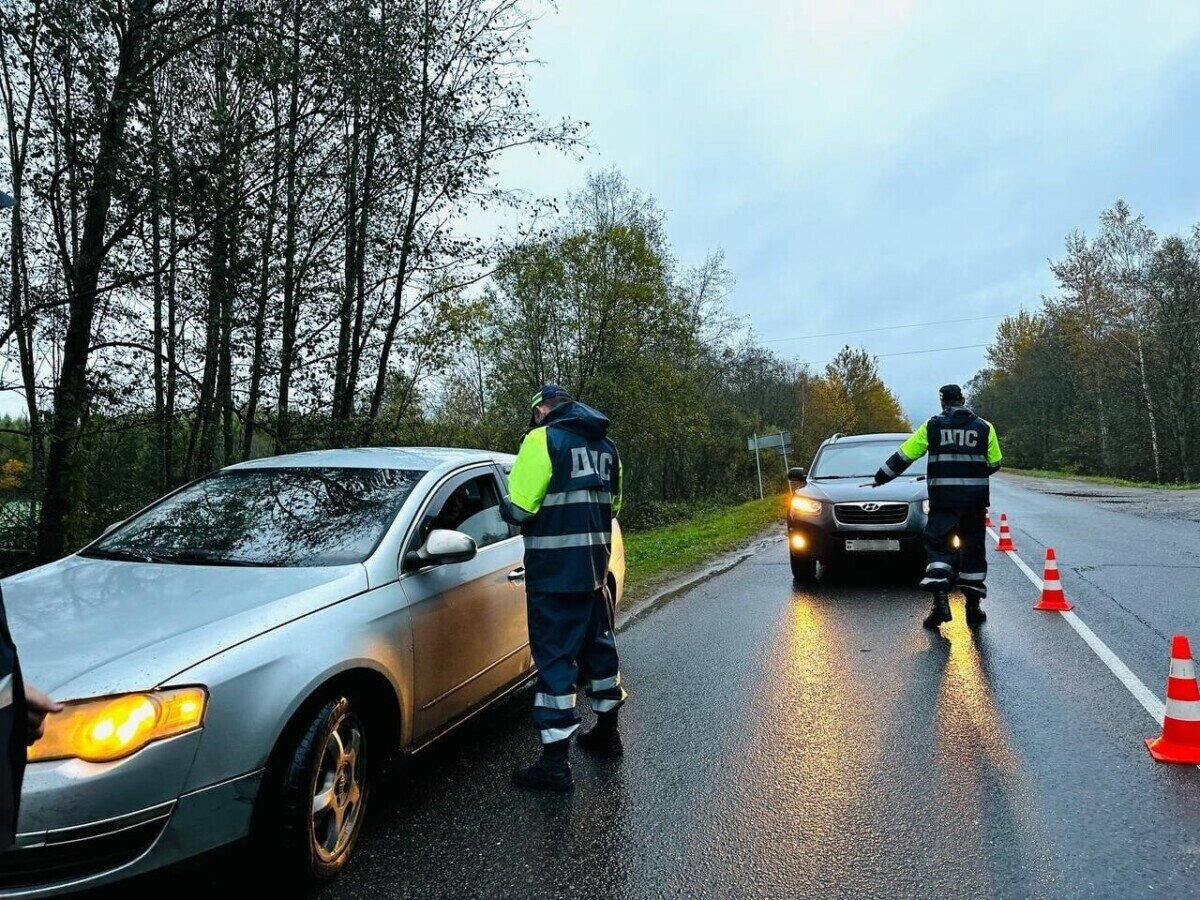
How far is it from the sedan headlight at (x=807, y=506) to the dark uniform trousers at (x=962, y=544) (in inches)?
80.9

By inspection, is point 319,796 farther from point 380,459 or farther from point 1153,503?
point 1153,503

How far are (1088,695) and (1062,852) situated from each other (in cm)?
219

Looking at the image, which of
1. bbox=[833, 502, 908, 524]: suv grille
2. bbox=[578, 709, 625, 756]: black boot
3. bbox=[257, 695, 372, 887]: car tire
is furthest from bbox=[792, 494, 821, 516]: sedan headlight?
bbox=[257, 695, 372, 887]: car tire

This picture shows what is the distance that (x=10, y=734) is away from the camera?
5.57 feet

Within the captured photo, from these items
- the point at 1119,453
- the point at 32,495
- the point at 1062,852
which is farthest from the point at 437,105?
the point at 1119,453

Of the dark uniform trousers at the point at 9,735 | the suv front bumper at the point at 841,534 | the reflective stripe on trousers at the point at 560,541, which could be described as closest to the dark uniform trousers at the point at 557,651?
the reflective stripe on trousers at the point at 560,541

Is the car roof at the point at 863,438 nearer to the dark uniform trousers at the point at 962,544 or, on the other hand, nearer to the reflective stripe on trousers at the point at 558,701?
the dark uniform trousers at the point at 962,544

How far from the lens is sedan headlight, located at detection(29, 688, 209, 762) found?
7.63ft

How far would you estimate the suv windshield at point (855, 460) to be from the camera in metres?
9.62

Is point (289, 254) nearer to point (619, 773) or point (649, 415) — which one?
point (619, 773)

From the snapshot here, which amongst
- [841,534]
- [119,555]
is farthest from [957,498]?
[119,555]

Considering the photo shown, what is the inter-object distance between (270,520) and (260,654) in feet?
4.43

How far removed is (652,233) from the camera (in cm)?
3109

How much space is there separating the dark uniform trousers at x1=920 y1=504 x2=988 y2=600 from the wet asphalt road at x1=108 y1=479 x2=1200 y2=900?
466mm
